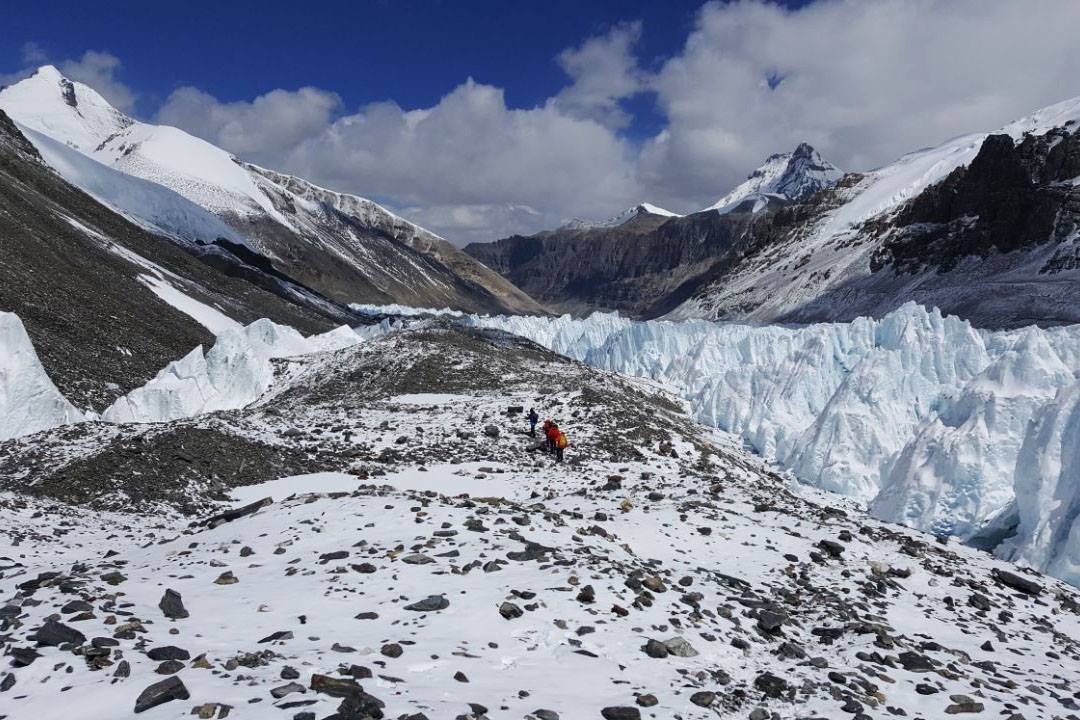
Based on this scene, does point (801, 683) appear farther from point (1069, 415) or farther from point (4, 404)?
point (4, 404)

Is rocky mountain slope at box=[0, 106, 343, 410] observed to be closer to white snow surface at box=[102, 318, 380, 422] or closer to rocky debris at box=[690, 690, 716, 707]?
white snow surface at box=[102, 318, 380, 422]

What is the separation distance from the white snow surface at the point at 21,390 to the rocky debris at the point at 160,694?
63.9 feet

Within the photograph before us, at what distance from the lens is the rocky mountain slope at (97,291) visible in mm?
33344

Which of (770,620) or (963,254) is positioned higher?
(963,254)

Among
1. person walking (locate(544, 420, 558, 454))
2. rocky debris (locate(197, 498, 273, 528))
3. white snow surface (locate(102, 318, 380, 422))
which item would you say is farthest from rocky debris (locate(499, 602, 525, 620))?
white snow surface (locate(102, 318, 380, 422))

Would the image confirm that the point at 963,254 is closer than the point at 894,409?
No

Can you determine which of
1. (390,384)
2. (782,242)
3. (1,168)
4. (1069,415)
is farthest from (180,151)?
(1069,415)

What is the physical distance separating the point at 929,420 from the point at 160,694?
25.7 metres

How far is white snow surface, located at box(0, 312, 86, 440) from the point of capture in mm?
20234

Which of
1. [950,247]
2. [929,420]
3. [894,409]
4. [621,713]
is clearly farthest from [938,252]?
[621,713]

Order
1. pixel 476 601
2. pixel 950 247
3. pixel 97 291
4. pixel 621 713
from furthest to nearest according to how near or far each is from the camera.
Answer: pixel 950 247
pixel 97 291
pixel 476 601
pixel 621 713

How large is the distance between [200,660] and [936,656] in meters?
7.42

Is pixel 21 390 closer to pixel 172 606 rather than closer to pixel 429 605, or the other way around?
pixel 172 606

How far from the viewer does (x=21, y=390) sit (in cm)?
2059
